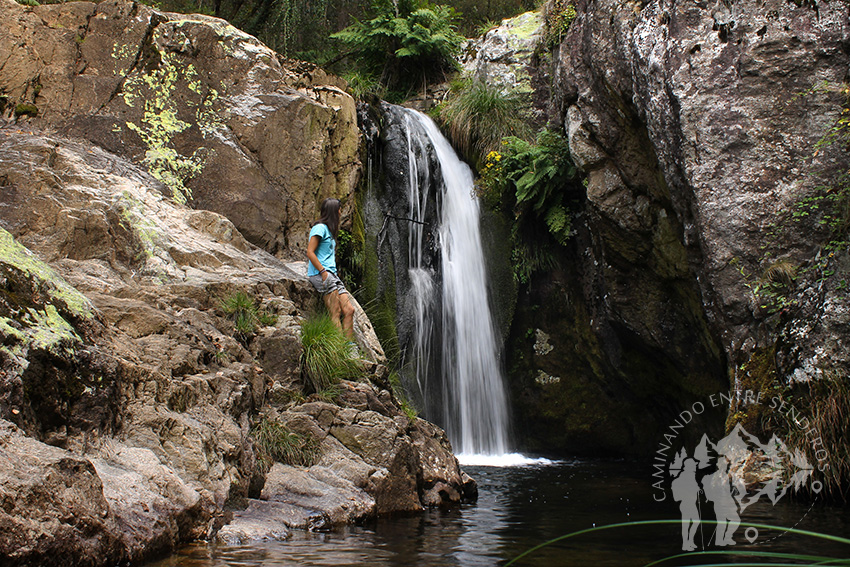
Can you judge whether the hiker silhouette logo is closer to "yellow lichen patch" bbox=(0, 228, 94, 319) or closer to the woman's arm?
the woman's arm

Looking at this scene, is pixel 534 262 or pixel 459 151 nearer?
pixel 534 262

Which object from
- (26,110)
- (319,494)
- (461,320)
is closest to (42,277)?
(319,494)

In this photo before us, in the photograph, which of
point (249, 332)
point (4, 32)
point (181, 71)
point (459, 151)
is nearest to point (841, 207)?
point (249, 332)

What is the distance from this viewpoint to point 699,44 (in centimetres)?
729

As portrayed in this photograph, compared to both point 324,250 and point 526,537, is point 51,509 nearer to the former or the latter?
point 526,537

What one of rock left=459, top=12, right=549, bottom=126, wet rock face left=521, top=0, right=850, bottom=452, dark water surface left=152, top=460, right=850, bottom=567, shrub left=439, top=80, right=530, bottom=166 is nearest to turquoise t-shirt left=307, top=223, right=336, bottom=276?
dark water surface left=152, top=460, right=850, bottom=567

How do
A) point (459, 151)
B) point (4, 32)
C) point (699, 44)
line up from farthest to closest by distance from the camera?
point (459, 151) → point (4, 32) → point (699, 44)

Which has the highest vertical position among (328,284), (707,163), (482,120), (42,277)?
(482,120)

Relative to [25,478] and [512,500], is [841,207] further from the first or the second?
[25,478]

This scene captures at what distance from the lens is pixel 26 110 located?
782 centimetres

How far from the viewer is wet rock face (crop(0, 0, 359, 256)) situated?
8062 millimetres

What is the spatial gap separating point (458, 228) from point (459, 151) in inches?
69.1

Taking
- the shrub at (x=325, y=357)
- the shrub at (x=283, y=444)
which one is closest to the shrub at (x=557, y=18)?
the shrub at (x=325, y=357)

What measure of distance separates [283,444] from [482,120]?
26.1 ft
